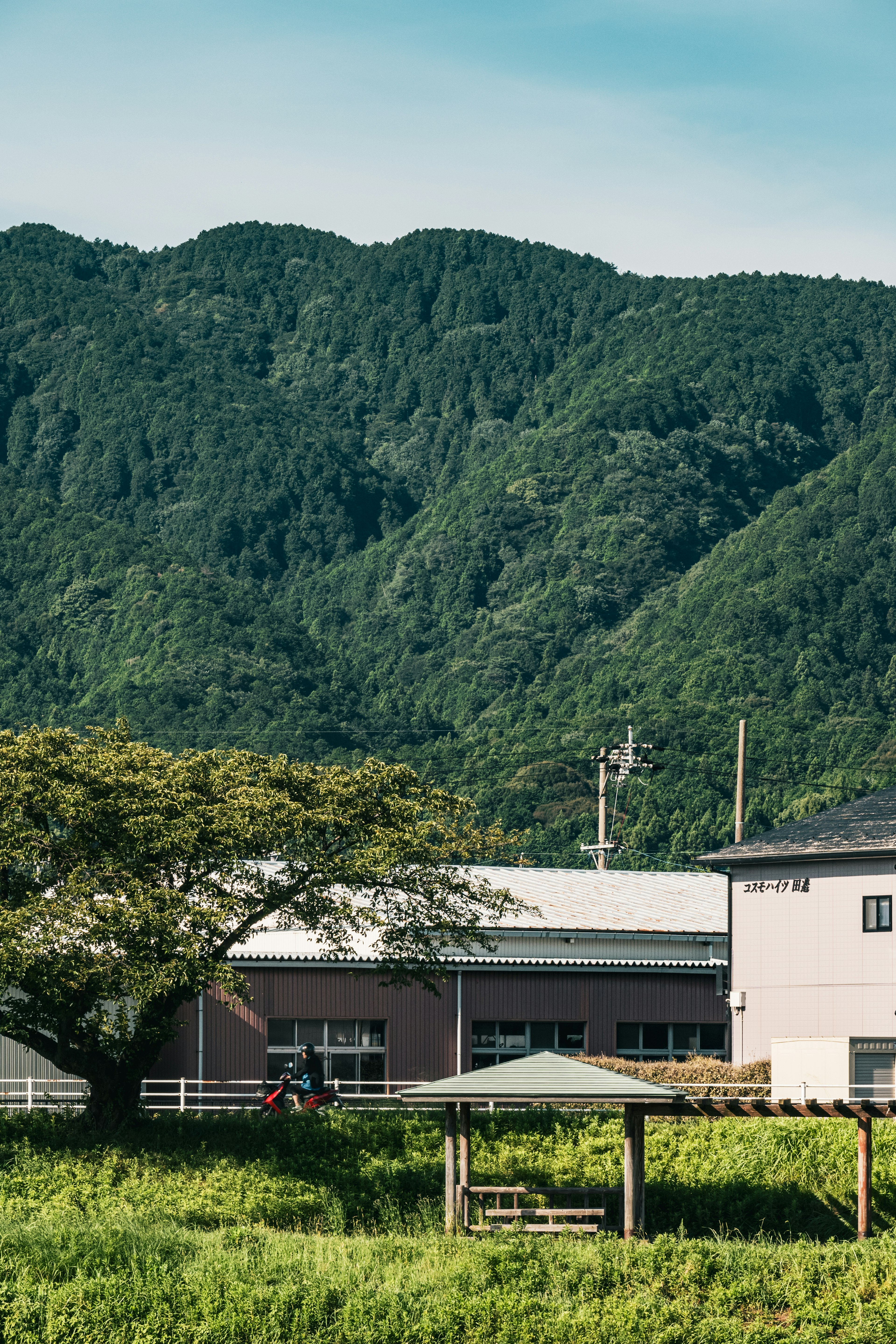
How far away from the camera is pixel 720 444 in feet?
602

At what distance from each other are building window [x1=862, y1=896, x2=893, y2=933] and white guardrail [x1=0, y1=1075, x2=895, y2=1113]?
3.60 meters

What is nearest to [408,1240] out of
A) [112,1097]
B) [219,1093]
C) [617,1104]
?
[617,1104]

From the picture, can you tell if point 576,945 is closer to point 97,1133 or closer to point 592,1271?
point 97,1133

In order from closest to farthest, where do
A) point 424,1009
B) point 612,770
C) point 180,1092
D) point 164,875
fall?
1. point 164,875
2. point 180,1092
3. point 424,1009
4. point 612,770

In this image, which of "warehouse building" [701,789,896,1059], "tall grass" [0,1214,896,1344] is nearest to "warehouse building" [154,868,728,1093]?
"warehouse building" [701,789,896,1059]

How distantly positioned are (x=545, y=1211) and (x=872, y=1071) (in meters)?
12.7

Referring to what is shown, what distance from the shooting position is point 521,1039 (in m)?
41.1

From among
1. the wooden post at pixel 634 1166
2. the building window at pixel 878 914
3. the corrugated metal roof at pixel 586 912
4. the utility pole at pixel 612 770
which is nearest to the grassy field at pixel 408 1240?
the wooden post at pixel 634 1166

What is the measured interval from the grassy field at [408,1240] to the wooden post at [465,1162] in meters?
0.55

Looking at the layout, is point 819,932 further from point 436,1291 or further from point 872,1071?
point 436,1291

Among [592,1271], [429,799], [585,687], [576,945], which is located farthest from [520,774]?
[592,1271]

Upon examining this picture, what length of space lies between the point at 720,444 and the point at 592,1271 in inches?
6491

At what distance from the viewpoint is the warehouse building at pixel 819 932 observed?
125 feet

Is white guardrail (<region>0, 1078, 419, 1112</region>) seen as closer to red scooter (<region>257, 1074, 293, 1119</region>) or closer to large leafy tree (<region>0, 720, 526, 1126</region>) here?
red scooter (<region>257, 1074, 293, 1119</region>)
